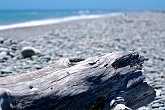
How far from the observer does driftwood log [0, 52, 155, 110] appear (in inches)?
133

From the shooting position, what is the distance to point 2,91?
3.12 m

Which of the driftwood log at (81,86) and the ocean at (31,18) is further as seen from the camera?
the ocean at (31,18)

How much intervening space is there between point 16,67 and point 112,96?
3.96 meters

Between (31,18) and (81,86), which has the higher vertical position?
(31,18)

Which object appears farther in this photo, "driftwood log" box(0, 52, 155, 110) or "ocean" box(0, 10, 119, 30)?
"ocean" box(0, 10, 119, 30)

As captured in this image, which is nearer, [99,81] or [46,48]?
[99,81]

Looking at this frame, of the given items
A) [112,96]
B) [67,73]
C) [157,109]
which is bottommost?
[157,109]

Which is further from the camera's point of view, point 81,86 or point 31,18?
point 31,18

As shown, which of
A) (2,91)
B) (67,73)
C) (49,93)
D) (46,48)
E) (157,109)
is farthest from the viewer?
(46,48)

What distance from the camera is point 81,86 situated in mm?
3664

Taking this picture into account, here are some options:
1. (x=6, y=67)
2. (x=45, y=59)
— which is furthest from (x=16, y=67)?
(x=45, y=59)

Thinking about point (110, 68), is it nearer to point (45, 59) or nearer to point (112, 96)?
point (112, 96)

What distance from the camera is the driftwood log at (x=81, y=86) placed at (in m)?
3.37

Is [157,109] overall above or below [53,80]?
below
